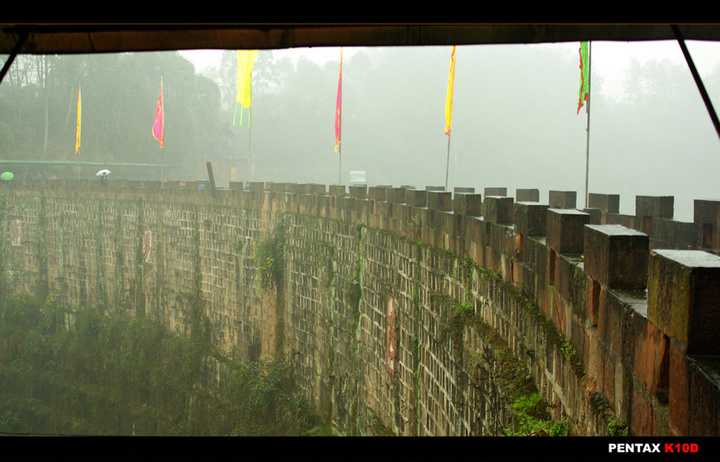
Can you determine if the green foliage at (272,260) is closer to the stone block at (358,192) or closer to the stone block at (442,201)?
the stone block at (358,192)

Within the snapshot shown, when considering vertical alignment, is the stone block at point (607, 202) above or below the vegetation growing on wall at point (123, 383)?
above

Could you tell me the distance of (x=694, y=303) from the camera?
2.51m

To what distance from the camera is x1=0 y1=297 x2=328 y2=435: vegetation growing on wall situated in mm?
14758

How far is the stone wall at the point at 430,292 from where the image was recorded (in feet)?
9.58

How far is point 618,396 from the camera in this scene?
3.34m

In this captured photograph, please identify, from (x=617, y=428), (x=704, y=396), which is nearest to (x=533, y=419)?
(x=617, y=428)

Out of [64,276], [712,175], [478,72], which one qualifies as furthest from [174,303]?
[478,72]

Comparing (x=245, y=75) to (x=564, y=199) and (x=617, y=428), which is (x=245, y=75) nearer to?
(x=564, y=199)

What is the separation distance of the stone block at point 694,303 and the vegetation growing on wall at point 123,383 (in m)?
10.3

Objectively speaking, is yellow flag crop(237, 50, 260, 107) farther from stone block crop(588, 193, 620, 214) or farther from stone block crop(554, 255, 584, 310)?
stone block crop(554, 255, 584, 310)

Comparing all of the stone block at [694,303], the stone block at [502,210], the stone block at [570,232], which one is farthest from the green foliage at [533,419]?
the stone block at [502,210]

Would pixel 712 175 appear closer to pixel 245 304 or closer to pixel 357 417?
pixel 245 304

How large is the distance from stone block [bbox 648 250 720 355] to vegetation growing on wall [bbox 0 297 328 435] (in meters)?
10.3

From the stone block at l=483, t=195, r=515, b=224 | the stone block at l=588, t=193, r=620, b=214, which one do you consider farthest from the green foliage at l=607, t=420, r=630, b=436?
the stone block at l=588, t=193, r=620, b=214
